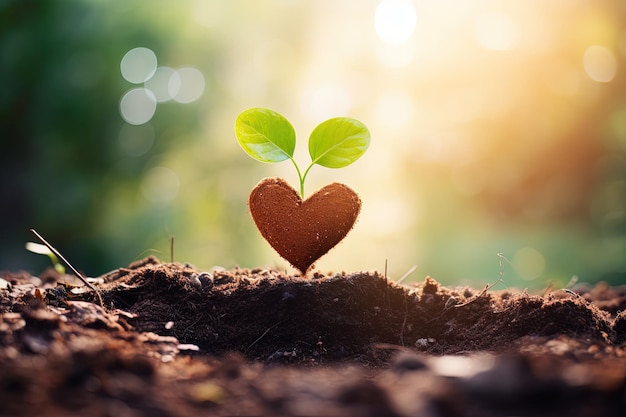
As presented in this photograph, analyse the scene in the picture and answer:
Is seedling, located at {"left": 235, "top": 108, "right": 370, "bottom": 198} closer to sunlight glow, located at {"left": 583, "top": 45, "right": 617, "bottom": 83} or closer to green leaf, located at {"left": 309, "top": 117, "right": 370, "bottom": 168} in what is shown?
green leaf, located at {"left": 309, "top": 117, "right": 370, "bottom": 168}

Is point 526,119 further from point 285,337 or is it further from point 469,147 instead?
point 285,337

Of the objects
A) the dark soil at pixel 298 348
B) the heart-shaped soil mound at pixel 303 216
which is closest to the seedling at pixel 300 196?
the heart-shaped soil mound at pixel 303 216

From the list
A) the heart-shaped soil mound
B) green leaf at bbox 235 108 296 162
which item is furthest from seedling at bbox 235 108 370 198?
the heart-shaped soil mound

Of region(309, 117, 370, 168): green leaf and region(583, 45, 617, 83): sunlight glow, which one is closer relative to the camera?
region(309, 117, 370, 168): green leaf

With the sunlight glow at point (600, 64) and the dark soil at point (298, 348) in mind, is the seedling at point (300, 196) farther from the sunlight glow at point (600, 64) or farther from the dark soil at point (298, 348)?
the sunlight glow at point (600, 64)

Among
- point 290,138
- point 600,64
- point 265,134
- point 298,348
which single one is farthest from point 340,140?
point 600,64

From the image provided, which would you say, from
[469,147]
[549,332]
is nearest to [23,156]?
[469,147]

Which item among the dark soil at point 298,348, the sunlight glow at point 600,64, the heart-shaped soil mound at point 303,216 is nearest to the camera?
the dark soil at point 298,348
